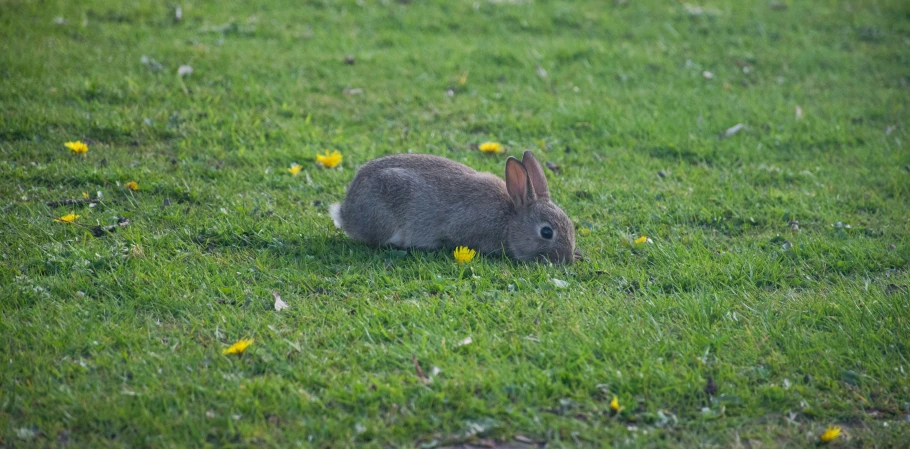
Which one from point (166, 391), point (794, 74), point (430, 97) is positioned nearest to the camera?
point (166, 391)

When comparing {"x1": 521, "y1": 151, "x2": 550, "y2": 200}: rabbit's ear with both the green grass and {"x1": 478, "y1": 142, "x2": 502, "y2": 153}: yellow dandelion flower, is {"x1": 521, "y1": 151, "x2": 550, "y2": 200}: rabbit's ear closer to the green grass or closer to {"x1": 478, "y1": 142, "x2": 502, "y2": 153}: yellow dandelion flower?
the green grass

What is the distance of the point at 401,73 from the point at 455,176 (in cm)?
389

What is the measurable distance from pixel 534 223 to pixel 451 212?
0.64 m

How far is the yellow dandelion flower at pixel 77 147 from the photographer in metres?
7.13

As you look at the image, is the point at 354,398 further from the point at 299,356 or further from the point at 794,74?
the point at 794,74

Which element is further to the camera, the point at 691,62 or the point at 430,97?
the point at 691,62

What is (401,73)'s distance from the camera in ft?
32.0

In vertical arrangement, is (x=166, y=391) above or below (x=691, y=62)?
below

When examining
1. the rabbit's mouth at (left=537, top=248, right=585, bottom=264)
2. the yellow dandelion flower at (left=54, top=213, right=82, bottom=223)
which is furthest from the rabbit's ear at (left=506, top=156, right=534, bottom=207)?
the yellow dandelion flower at (left=54, top=213, right=82, bottom=223)

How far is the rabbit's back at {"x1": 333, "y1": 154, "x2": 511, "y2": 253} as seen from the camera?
6.01 metres

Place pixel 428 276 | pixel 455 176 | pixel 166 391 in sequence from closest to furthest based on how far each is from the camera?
pixel 166 391, pixel 428 276, pixel 455 176

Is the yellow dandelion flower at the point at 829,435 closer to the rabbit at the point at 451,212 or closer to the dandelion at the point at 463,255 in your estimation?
the rabbit at the point at 451,212

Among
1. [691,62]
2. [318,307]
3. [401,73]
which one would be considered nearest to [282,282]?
[318,307]

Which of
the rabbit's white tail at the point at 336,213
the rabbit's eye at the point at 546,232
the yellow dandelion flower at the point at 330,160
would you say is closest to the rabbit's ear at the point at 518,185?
the rabbit's eye at the point at 546,232
